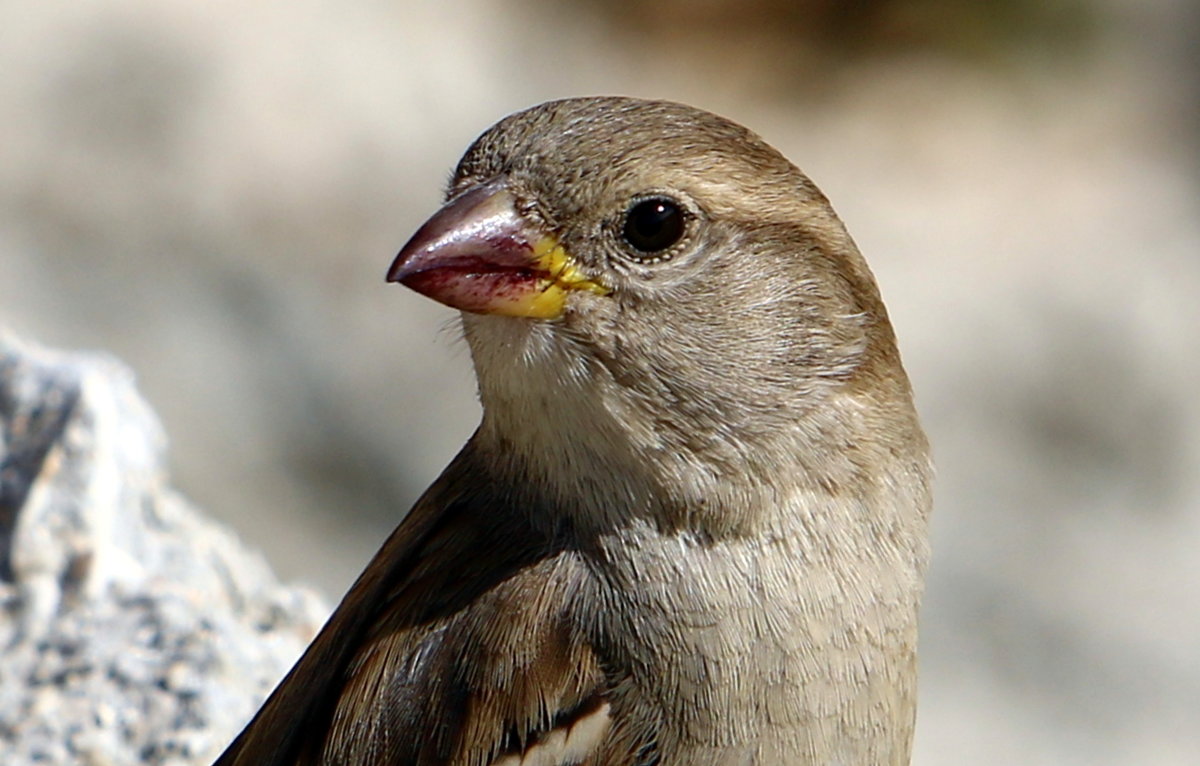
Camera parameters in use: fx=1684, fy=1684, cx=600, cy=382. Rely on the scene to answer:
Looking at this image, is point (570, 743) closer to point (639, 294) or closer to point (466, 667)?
point (466, 667)

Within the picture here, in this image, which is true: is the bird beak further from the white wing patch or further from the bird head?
the white wing patch

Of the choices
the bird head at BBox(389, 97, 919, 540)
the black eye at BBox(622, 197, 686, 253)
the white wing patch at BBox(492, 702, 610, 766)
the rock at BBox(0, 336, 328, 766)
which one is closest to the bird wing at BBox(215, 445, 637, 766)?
the white wing patch at BBox(492, 702, 610, 766)

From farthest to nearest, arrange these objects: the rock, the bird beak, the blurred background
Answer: the blurred background < the rock < the bird beak

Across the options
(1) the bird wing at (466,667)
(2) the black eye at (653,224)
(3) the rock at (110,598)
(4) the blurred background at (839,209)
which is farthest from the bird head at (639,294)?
(4) the blurred background at (839,209)

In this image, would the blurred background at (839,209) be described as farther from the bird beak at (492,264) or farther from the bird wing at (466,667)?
the bird beak at (492,264)

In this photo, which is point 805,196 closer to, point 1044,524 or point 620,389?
point 620,389

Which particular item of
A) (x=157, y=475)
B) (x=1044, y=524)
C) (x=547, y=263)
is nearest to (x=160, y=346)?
(x=157, y=475)

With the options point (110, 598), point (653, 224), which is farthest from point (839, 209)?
point (653, 224)
